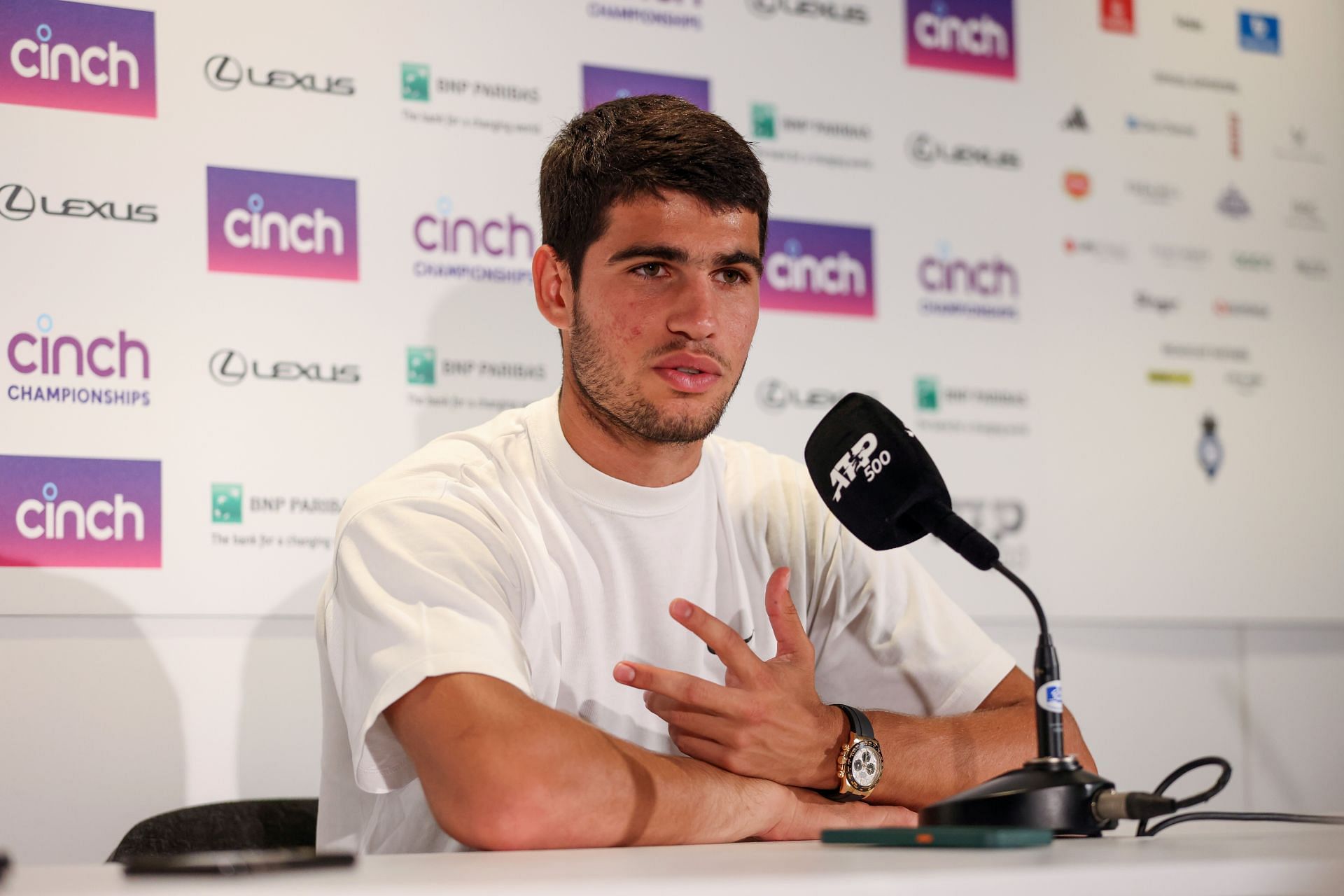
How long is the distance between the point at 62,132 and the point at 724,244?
A: 1390 mm

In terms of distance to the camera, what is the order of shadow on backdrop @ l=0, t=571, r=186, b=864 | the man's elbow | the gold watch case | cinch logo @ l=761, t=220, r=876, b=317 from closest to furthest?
the man's elbow, the gold watch case, shadow on backdrop @ l=0, t=571, r=186, b=864, cinch logo @ l=761, t=220, r=876, b=317

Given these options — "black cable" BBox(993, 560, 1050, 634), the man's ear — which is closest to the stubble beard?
the man's ear

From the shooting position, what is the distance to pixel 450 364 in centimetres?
262

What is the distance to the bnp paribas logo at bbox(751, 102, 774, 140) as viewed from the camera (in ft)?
9.64

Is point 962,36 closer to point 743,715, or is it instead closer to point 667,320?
point 667,320

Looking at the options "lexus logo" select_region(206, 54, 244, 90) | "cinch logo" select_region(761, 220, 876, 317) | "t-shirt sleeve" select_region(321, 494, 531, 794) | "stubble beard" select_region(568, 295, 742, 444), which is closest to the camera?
"t-shirt sleeve" select_region(321, 494, 531, 794)

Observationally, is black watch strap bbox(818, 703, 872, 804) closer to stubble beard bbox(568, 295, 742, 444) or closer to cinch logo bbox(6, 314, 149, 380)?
stubble beard bbox(568, 295, 742, 444)

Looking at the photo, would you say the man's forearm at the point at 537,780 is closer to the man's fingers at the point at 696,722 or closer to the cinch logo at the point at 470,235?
the man's fingers at the point at 696,722

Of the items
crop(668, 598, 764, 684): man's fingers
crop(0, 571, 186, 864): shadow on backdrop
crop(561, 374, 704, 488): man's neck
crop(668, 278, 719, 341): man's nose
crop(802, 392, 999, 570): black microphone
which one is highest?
crop(668, 278, 719, 341): man's nose

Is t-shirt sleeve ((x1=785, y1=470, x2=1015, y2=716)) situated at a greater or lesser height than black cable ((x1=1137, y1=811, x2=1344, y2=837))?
greater

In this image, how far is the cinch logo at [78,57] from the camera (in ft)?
7.79

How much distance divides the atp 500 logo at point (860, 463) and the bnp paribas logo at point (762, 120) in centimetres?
172

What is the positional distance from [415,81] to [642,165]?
1.10m

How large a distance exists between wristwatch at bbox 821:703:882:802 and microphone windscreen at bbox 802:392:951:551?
0.26 metres
